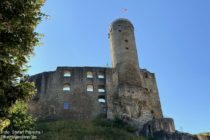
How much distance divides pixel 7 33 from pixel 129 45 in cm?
3222

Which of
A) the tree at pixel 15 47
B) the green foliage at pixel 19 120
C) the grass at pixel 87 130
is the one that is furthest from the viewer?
the grass at pixel 87 130

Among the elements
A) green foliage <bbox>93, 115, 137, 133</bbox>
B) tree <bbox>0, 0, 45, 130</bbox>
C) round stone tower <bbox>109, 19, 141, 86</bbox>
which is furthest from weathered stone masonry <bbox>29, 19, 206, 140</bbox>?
tree <bbox>0, 0, 45, 130</bbox>

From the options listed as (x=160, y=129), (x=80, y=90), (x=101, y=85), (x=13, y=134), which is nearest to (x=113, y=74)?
(x=101, y=85)

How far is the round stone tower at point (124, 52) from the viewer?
3997 cm

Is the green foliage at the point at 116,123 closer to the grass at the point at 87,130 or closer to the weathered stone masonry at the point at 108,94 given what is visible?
the grass at the point at 87,130

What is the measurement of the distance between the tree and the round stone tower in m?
27.6

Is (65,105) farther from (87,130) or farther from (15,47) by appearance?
(15,47)

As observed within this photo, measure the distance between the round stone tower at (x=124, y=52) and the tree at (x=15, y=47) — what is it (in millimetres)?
27647

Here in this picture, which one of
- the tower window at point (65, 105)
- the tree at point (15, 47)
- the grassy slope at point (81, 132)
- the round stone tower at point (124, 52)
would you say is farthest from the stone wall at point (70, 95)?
the tree at point (15, 47)

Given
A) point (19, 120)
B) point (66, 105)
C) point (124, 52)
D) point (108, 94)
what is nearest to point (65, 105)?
point (66, 105)

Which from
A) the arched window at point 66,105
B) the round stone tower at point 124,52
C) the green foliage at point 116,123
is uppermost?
the round stone tower at point 124,52

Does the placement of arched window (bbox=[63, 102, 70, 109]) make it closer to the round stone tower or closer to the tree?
the round stone tower

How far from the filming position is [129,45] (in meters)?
42.5

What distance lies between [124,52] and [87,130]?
50.2 ft
